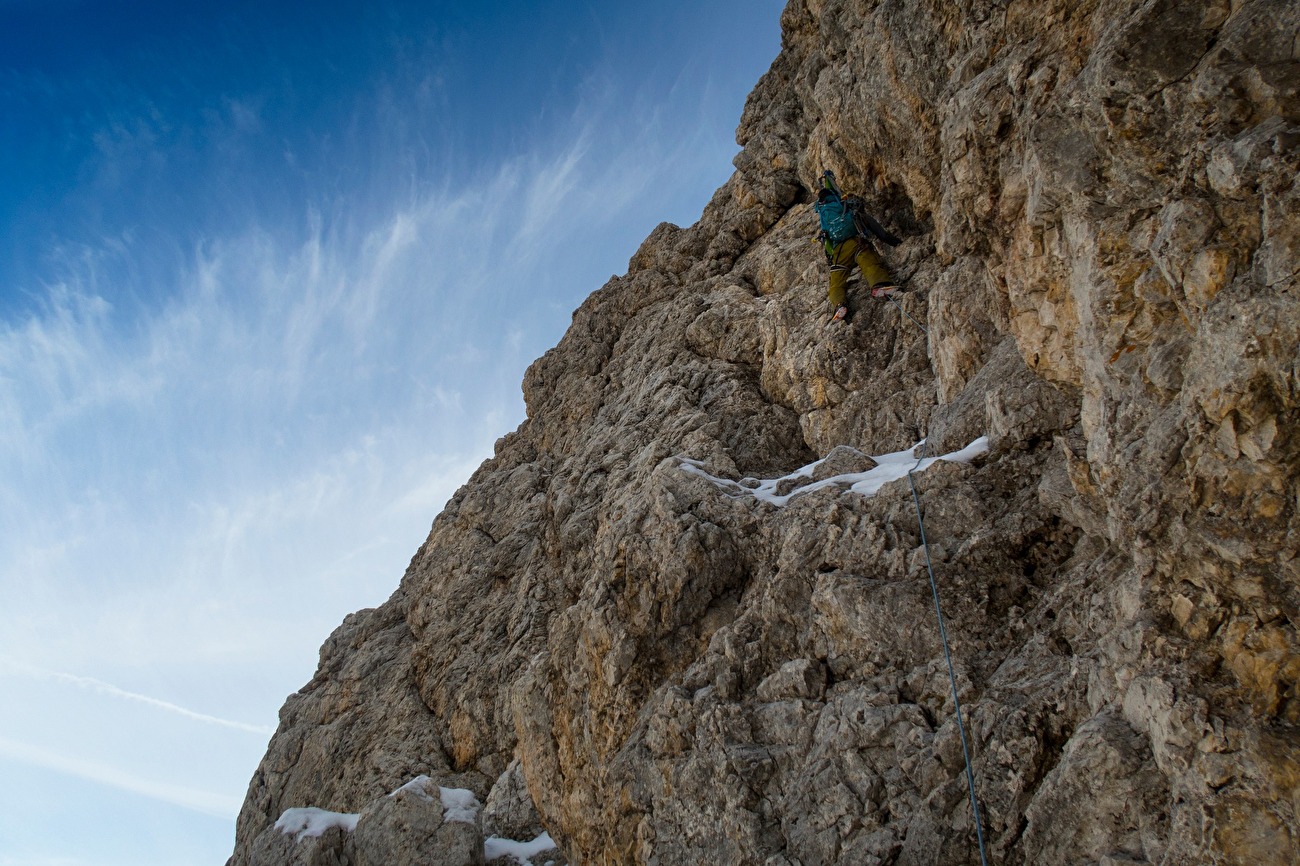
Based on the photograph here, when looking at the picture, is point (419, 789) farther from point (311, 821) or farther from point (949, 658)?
point (949, 658)

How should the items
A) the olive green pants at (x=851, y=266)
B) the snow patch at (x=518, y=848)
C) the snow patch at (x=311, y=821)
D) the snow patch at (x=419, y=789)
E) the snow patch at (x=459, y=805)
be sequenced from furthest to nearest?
the snow patch at (x=311, y=821) < the olive green pants at (x=851, y=266) < the snow patch at (x=419, y=789) < the snow patch at (x=459, y=805) < the snow patch at (x=518, y=848)

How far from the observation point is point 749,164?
22.1 meters

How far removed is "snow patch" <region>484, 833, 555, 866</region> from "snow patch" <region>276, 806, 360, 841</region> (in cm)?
298

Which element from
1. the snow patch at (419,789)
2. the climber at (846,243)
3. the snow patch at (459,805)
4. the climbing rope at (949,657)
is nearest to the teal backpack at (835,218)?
the climber at (846,243)

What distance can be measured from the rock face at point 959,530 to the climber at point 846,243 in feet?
1.91

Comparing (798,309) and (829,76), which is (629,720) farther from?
(829,76)

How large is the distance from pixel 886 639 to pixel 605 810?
5.02 meters

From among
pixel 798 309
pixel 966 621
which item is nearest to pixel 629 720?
pixel 966 621

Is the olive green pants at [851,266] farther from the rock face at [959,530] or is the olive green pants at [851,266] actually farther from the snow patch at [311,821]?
the snow patch at [311,821]

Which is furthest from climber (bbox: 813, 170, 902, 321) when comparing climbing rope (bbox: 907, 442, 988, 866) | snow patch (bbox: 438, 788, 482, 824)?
snow patch (bbox: 438, 788, 482, 824)

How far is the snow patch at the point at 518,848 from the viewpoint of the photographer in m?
14.2

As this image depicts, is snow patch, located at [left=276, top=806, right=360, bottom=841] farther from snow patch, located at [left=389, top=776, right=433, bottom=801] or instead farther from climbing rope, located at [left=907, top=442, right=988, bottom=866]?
climbing rope, located at [left=907, top=442, right=988, bottom=866]

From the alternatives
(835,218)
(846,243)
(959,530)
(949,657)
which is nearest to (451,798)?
(949,657)

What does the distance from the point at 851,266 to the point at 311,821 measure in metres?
16.0
